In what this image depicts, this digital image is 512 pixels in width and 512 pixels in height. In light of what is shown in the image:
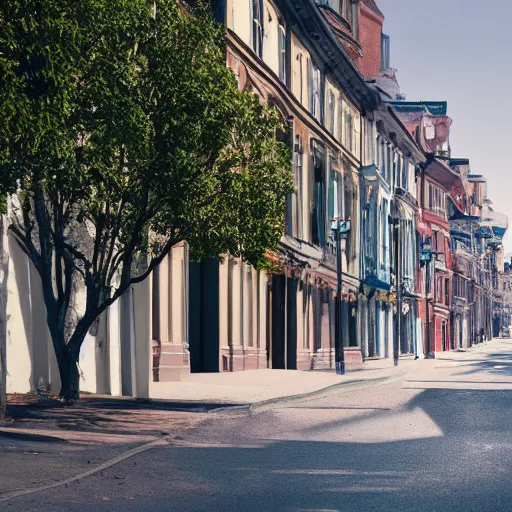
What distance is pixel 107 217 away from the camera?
17.4 metres

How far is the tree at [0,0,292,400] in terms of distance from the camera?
1351cm

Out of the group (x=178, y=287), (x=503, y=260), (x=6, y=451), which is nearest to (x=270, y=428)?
(x=6, y=451)

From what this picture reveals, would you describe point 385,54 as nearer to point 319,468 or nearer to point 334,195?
point 334,195

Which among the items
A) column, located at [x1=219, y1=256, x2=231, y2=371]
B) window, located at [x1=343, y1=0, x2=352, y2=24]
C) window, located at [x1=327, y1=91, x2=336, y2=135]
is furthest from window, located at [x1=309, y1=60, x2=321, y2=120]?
column, located at [x1=219, y1=256, x2=231, y2=371]

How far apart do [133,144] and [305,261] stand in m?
25.2

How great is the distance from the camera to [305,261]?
133ft

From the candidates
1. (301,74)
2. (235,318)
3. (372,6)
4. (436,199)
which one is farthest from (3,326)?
(436,199)

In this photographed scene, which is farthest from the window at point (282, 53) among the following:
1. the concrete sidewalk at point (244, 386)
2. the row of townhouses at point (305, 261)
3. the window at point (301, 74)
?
the concrete sidewalk at point (244, 386)

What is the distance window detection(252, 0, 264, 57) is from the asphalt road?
1794 cm

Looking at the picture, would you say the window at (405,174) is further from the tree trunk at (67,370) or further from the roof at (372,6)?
the tree trunk at (67,370)

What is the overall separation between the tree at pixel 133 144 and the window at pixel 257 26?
53.2 ft

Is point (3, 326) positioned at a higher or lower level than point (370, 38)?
lower

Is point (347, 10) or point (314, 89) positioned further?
point (347, 10)

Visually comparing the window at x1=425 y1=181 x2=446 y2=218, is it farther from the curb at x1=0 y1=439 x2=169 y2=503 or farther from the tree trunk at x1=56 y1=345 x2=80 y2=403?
the curb at x1=0 y1=439 x2=169 y2=503
